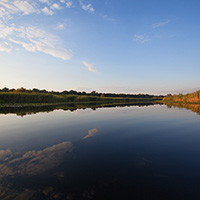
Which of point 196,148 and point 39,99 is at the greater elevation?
point 39,99

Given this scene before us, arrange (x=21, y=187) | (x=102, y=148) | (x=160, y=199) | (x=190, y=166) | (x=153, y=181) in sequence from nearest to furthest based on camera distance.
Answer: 1. (x=160, y=199)
2. (x=21, y=187)
3. (x=153, y=181)
4. (x=190, y=166)
5. (x=102, y=148)

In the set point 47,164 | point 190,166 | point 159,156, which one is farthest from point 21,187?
point 190,166

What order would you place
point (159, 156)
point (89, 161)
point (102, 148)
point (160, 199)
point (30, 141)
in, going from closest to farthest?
1. point (160, 199)
2. point (89, 161)
3. point (159, 156)
4. point (102, 148)
5. point (30, 141)

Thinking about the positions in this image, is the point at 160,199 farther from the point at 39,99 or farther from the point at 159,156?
the point at 39,99

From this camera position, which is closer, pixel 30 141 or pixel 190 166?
pixel 190 166

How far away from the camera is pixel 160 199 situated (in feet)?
10.9

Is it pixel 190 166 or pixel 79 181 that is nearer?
pixel 79 181

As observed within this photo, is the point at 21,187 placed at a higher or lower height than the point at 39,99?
lower

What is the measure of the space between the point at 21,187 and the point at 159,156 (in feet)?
18.3

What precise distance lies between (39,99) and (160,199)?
148 feet

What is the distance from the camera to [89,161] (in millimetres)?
5332

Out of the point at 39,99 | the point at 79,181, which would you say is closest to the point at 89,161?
the point at 79,181

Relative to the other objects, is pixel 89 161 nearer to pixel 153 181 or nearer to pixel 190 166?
pixel 153 181

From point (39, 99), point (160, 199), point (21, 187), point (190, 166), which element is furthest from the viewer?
point (39, 99)
